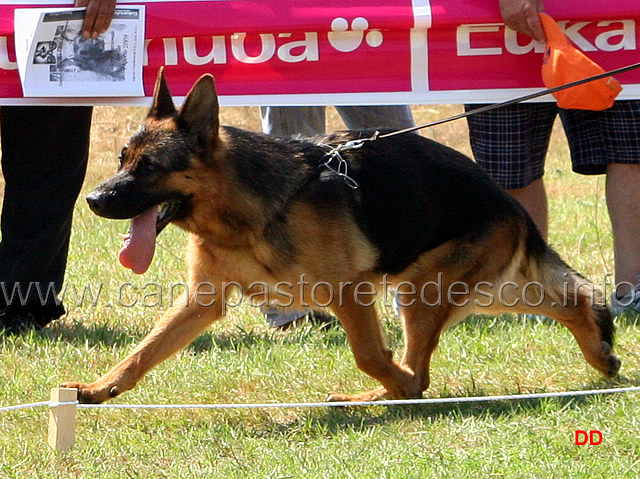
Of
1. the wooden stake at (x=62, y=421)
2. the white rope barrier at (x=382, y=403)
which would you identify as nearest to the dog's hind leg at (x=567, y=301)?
the white rope barrier at (x=382, y=403)

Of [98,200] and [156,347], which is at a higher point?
[98,200]

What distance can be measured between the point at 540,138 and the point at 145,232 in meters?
2.74

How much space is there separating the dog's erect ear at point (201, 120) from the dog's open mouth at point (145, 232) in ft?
0.89

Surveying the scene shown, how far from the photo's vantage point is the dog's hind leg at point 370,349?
429cm

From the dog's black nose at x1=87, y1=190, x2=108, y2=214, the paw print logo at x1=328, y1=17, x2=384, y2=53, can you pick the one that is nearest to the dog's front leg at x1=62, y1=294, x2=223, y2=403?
the dog's black nose at x1=87, y1=190, x2=108, y2=214

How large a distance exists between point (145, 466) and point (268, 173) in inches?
53.0

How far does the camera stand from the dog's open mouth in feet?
13.2

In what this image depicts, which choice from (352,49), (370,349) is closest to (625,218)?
(352,49)

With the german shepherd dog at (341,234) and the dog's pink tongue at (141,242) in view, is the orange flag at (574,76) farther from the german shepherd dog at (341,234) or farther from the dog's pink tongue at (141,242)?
the dog's pink tongue at (141,242)

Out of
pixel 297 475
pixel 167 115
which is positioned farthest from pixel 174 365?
pixel 297 475

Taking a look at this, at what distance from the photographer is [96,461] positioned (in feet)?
11.9

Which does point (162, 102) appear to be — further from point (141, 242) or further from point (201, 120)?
point (141, 242)

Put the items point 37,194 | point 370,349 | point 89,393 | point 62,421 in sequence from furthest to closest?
point 37,194 < point 370,349 < point 89,393 < point 62,421

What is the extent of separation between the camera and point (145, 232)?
403 cm
